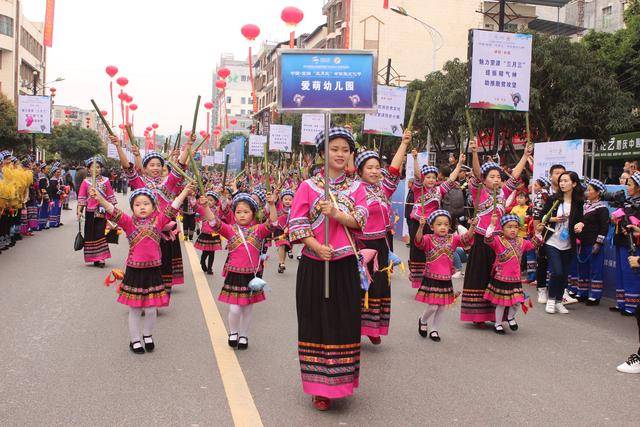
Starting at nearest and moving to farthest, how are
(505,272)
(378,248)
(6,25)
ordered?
(378,248), (505,272), (6,25)

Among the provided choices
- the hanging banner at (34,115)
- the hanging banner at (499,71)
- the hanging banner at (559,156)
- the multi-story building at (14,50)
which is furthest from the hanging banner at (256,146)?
the multi-story building at (14,50)

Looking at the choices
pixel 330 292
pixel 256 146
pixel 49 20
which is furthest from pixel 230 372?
pixel 49 20

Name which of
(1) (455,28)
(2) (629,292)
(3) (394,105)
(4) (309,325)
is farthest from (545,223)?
(1) (455,28)

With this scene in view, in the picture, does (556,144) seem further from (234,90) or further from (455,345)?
(234,90)

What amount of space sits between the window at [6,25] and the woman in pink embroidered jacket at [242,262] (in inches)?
2293

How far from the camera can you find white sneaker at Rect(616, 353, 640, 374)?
5.93 metres

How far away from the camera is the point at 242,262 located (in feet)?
22.0

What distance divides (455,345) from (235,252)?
7.62ft

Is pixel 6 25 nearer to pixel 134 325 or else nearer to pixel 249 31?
pixel 249 31

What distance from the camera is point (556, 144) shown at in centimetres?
1158

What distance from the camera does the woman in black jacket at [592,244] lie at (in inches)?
368

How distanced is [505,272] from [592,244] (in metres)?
2.62

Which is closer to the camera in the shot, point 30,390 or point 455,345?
point 30,390

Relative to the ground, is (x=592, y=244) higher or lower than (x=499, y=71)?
lower
